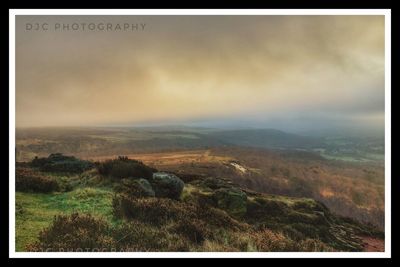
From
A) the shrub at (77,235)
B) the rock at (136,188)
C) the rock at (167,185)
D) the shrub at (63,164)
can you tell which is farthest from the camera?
the shrub at (63,164)

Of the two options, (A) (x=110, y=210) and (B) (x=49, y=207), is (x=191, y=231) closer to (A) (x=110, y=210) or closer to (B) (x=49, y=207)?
(A) (x=110, y=210)

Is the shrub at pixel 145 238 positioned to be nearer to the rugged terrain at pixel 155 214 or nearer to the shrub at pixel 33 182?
the rugged terrain at pixel 155 214

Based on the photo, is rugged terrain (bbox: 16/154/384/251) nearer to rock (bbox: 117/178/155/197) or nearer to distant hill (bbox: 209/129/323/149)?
rock (bbox: 117/178/155/197)

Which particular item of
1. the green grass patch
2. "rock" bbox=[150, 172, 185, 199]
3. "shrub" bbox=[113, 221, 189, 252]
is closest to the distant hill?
"rock" bbox=[150, 172, 185, 199]

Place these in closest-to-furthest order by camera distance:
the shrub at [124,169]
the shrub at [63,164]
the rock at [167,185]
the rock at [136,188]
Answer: the rock at [136,188]
the rock at [167,185]
the shrub at [124,169]
the shrub at [63,164]

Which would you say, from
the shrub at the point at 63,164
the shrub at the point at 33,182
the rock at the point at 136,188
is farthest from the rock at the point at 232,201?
the shrub at the point at 33,182

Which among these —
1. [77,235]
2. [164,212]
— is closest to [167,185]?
[164,212]

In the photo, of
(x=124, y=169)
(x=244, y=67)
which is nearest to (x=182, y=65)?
(x=244, y=67)
